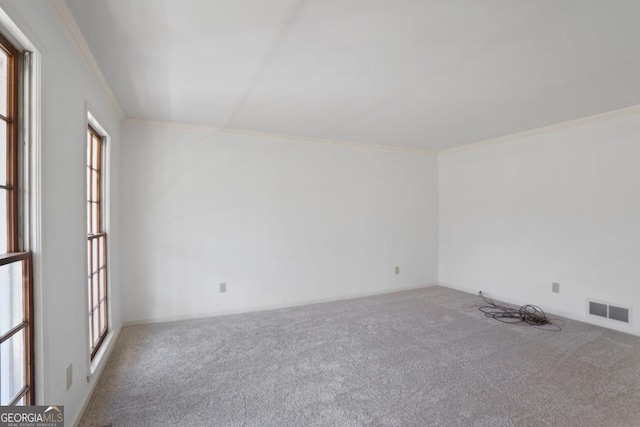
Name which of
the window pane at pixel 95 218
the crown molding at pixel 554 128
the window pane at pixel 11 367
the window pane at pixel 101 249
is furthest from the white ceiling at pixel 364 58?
the window pane at pixel 11 367

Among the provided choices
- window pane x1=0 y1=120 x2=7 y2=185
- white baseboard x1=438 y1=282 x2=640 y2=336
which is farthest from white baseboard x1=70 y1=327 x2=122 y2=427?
white baseboard x1=438 y1=282 x2=640 y2=336

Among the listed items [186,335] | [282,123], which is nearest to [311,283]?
[186,335]

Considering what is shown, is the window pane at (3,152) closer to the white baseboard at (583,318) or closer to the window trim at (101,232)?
the window trim at (101,232)

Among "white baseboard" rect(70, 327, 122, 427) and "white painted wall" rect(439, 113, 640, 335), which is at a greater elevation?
"white painted wall" rect(439, 113, 640, 335)

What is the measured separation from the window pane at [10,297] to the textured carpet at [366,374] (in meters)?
0.97

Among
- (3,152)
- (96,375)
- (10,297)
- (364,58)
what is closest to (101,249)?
(96,375)

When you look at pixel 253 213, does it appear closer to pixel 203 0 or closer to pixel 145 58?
pixel 145 58

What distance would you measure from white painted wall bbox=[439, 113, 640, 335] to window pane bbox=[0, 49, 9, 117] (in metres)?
5.01

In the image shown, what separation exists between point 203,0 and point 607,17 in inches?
86.3

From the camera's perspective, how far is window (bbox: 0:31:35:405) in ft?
4.10

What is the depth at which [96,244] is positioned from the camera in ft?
8.73

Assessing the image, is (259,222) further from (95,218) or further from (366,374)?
(366,374)

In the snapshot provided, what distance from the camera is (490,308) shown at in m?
4.10

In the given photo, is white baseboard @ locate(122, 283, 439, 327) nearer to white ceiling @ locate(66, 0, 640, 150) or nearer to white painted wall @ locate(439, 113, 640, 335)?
white painted wall @ locate(439, 113, 640, 335)
